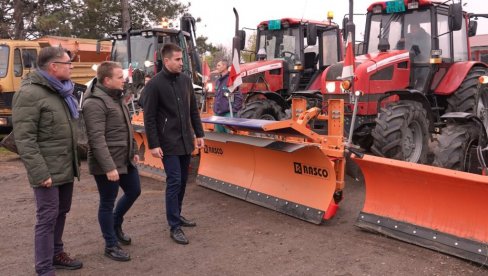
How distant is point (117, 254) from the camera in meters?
4.08

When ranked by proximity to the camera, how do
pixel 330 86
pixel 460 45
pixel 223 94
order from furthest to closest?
pixel 460 45 < pixel 223 94 < pixel 330 86

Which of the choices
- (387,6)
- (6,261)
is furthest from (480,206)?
(387,6)

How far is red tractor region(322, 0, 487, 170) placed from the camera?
653 cm

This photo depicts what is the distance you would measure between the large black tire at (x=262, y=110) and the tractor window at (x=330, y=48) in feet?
5.11

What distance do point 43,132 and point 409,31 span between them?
5.94m

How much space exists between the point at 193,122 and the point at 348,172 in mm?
2173

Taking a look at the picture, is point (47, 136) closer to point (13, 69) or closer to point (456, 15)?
point (456, 15)

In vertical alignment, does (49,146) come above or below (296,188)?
above

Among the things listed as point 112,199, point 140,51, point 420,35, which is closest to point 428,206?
point 112,199

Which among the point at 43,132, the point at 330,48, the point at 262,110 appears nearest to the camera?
the point at 43,132

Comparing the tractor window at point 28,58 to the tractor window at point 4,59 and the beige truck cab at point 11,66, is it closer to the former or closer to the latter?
the beige truck cab at point 11,66

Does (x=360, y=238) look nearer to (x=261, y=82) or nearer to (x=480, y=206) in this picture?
(x=480, y=206)

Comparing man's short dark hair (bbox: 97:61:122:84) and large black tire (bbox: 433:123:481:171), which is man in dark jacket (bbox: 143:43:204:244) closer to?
man's short dark hair (bbox: 97:61:122:84)

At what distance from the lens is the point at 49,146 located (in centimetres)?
338
